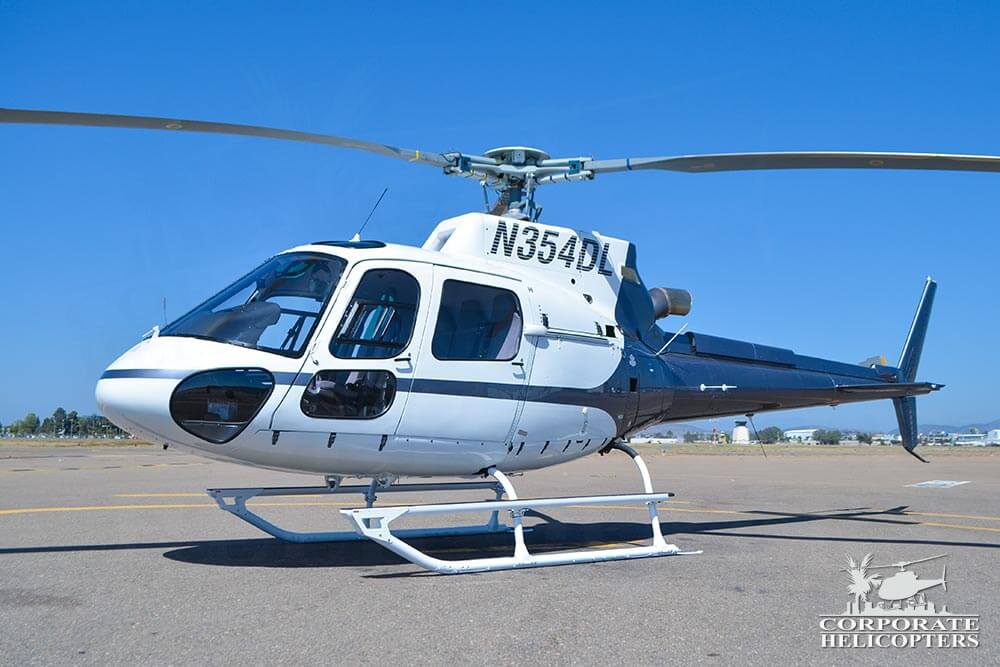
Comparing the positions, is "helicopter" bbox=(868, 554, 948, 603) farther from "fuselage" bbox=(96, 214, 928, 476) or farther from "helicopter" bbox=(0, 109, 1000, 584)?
"fuselage" bbox=(96, 214, 928, 476)

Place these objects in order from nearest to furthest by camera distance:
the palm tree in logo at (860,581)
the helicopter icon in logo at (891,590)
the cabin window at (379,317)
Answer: the helicopter icon in logo at (891,590), the palm tree in logo at (860,581), the cabin window at (379,317)

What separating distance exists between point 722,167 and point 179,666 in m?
6.89

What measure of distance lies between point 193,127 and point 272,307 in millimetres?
1922

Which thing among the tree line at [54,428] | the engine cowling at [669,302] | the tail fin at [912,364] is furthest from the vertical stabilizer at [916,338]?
the tree line at [54,428]

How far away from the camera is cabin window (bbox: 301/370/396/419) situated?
24.8 ft

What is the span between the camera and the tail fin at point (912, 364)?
1405 centimetres

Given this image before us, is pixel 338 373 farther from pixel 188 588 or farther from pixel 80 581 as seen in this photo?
pixel 80 581

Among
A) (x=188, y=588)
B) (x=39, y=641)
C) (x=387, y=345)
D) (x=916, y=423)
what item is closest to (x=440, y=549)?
(x=387, y=345)

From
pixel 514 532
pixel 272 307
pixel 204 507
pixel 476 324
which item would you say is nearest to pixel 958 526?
pixel 514 532

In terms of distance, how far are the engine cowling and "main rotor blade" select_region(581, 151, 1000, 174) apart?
2.57m

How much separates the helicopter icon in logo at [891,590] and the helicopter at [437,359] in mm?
1952

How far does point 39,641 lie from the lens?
16.3 ft

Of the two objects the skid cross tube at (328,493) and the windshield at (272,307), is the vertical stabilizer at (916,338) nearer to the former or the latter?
the skid cross tube at (328,493)

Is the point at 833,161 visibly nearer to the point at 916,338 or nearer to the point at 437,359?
the point at 437,359
